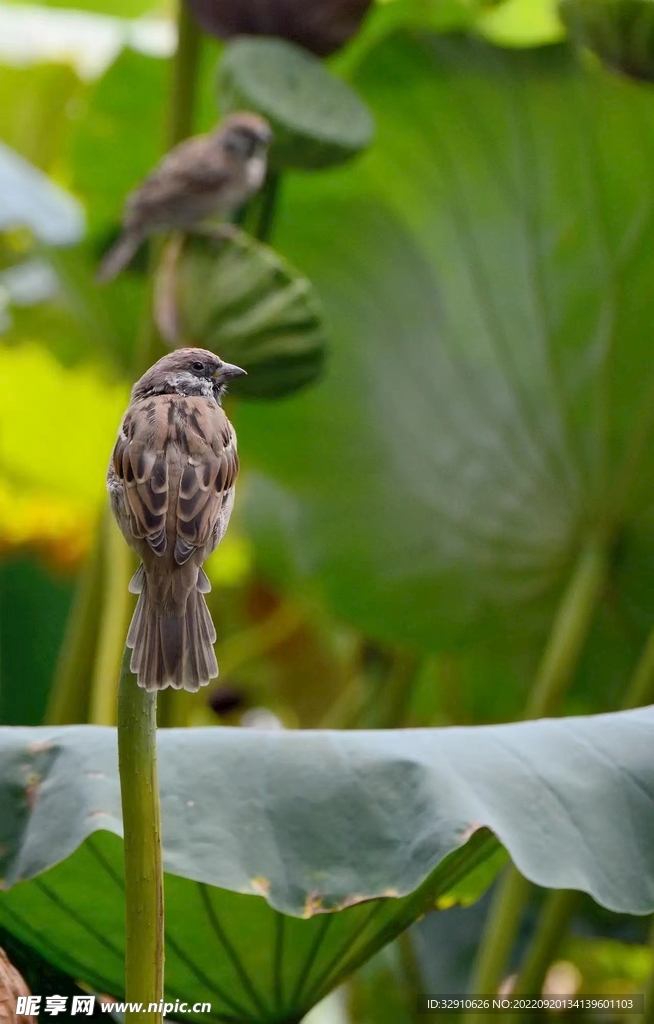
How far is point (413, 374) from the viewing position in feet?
4.65

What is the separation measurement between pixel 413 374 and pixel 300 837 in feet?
2.65

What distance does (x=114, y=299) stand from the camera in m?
1.51

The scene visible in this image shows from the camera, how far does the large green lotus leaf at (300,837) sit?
0.66 m

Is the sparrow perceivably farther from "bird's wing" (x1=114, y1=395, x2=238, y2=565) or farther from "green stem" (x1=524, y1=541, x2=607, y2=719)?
"green stem" (x1=524, y1=541, x2=607, y2=719)

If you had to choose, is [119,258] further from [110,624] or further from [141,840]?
[141,840]

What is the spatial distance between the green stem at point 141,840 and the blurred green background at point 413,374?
60cm

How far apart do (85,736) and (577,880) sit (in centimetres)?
28

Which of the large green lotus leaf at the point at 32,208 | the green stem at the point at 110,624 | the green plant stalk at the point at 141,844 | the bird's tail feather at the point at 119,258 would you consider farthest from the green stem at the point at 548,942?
the large green lotus leaf at the point at 32,208

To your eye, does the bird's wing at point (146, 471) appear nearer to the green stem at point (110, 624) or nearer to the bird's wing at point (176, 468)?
the bird's wing at point (176, 468)

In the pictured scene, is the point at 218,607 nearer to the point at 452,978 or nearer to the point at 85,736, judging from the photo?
the point at 452,978

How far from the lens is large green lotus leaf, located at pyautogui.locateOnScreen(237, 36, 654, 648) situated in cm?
130

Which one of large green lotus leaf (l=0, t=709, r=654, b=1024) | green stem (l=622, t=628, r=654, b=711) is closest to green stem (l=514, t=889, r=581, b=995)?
green stem (l=622, t=628, r=654, b=711)

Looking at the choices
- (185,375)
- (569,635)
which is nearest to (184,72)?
(569,635)

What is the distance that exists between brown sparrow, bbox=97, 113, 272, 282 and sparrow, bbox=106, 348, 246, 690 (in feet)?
1.77
